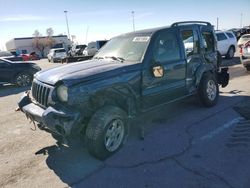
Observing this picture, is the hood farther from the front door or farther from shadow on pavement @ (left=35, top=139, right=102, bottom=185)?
shadow on pavement @ (left=35, top=139, right=102, bottom=185)

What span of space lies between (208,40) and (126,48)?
2.51 m

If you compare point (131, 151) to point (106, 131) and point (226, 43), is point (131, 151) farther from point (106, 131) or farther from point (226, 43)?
point (226, 43)

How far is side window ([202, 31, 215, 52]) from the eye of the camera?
6.52 metres

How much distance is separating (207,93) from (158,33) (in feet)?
7.05

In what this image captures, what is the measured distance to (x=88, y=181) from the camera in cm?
367

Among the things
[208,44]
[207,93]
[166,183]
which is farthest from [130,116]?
[208,44]

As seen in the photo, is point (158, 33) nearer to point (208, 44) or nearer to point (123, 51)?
point (123, 51)

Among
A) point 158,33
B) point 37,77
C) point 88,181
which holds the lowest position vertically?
point 88,181

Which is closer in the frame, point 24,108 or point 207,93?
point 24,108

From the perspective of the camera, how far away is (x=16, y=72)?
1266 centimetres

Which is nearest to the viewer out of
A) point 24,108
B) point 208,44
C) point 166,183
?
point 166,183

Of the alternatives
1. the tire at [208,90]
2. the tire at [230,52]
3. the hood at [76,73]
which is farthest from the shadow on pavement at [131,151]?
the tire at [230,52]

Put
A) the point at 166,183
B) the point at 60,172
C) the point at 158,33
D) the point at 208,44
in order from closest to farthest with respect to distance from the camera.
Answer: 1. the point at 166,183
2. the point at 60,172
3. the point at 158,33
4. the point at 208,44

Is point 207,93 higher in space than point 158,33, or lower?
lower
